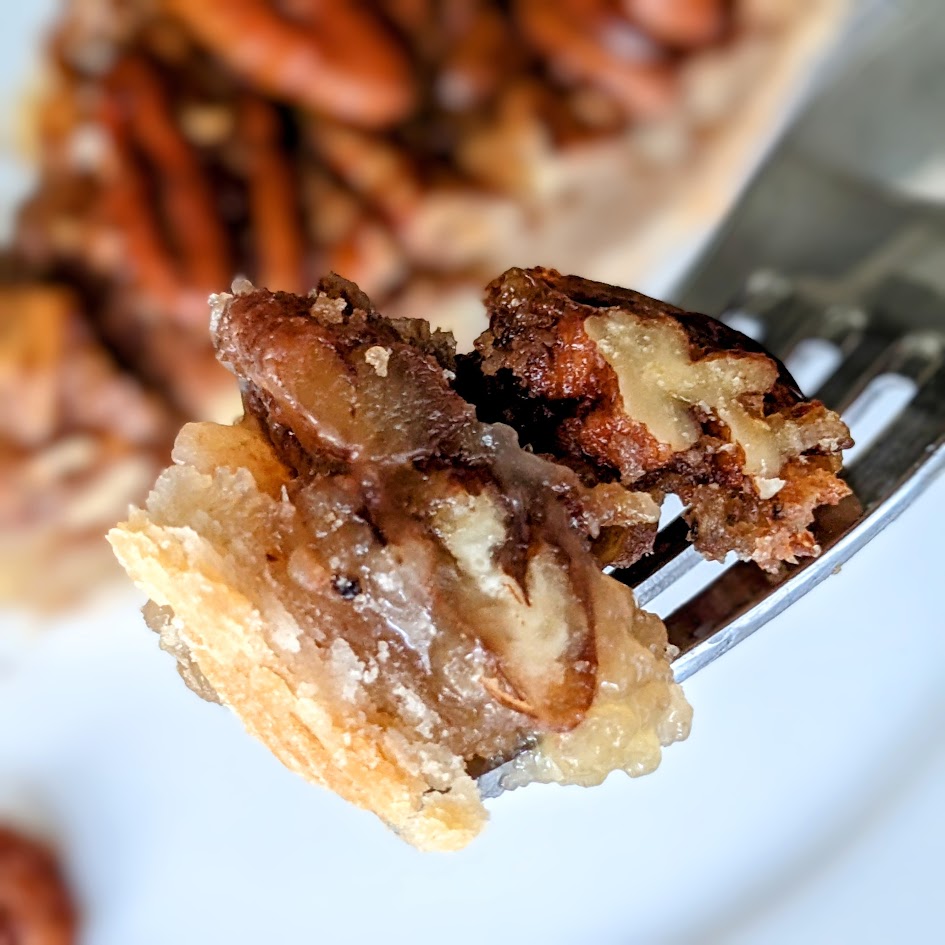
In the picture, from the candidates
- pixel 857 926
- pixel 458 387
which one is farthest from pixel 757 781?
pixel 458 387

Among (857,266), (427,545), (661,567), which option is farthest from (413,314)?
(427,545)

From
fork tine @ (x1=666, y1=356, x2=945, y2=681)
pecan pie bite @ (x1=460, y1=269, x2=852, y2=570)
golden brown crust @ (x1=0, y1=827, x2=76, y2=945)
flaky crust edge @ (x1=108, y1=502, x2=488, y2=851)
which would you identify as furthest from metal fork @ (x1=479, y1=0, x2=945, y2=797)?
golden brown crust @ (x1=0, y1=827, x2=76, y2=945)

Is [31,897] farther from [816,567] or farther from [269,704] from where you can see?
[816,567]

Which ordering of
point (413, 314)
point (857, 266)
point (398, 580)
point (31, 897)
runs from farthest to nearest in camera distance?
point (413, 314) < point (31, 897) < point (857, 266) < point (398, 580)

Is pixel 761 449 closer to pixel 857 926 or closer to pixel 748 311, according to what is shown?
pixel 748 311

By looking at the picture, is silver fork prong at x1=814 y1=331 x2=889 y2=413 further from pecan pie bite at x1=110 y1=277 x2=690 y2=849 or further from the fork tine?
pecan pie bite at x1=110 y1=277 x2=690 y2=849

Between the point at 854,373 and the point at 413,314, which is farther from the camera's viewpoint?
the point at 413,314

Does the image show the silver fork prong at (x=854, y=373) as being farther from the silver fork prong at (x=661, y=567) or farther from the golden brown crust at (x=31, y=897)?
the golden brown crust at (x=31, y=897)
